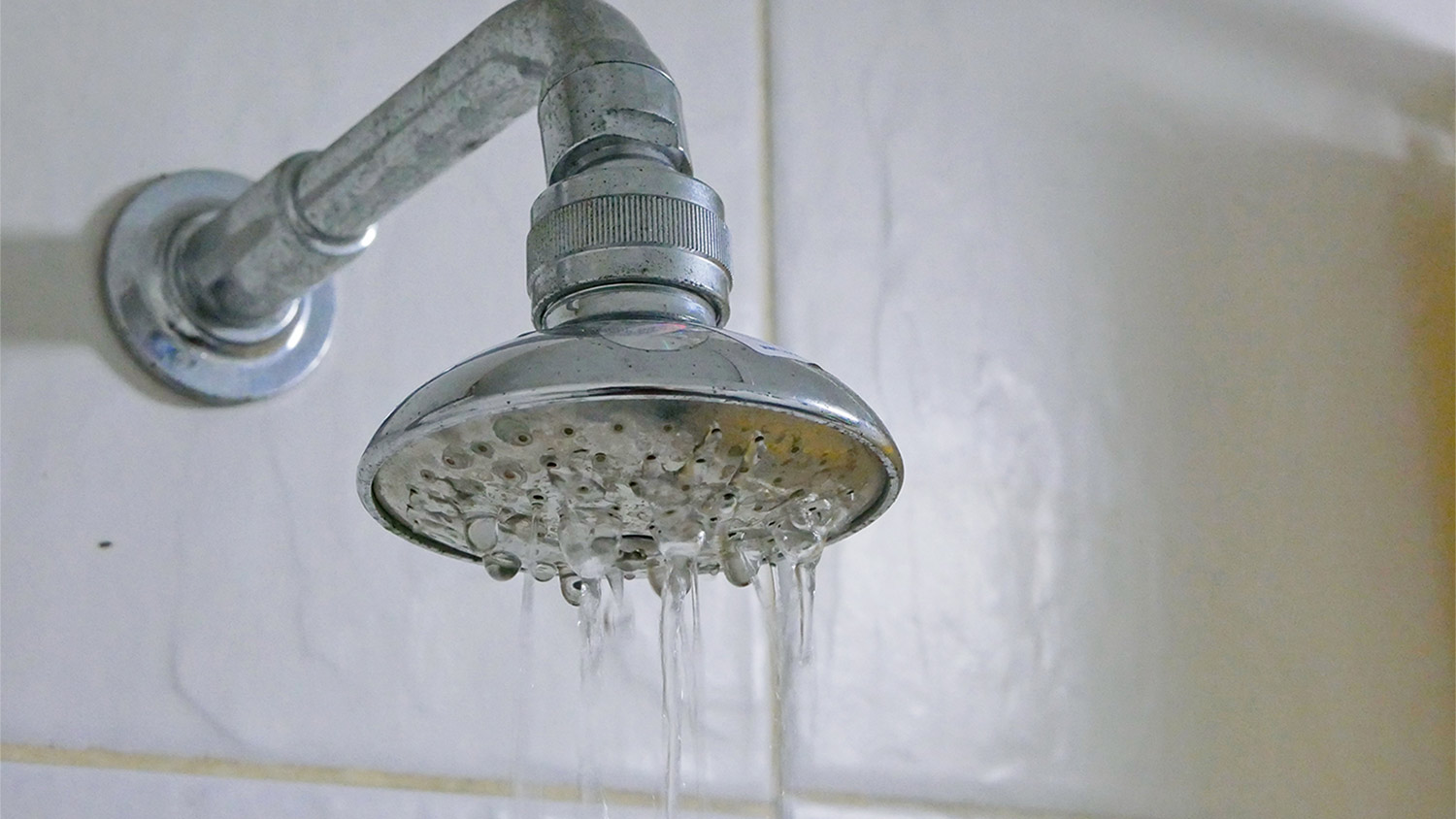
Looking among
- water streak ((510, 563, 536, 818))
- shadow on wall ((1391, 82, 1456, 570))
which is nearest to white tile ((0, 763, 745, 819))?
water streak ((510, 563, 536, 818))

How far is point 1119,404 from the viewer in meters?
0.64

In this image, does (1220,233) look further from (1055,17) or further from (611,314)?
(611,314)

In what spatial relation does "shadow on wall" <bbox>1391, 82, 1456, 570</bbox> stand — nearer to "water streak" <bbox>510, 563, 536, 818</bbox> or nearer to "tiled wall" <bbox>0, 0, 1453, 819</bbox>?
"tiled wall" <bbox>0, 0, 1453, 819</bbox>

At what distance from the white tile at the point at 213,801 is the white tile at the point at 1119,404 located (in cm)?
11

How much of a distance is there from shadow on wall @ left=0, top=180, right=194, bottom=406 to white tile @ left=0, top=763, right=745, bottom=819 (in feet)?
0.35

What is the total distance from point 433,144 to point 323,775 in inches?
7.7

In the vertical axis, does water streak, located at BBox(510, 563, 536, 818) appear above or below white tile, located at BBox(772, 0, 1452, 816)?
below

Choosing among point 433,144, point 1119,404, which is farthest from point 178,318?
point 1119,404

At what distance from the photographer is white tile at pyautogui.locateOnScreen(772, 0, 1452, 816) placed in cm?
59

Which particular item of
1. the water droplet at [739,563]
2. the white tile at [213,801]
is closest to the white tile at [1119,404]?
the white tile at [213,801]

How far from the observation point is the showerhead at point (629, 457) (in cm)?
28

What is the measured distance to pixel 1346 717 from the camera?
650mm

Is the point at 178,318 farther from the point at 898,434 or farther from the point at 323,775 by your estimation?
the point at 898,434

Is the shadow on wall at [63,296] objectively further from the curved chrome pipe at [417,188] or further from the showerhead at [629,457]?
the showerhead at [629,457]
